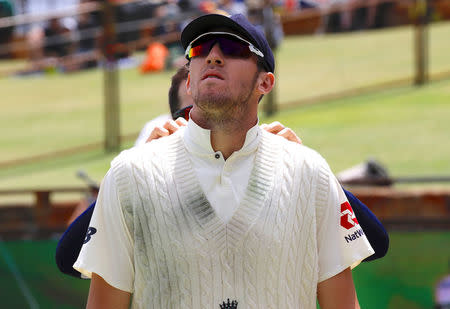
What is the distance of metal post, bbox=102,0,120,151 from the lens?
9.96 meters

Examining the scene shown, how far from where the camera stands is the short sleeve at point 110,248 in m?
2.43

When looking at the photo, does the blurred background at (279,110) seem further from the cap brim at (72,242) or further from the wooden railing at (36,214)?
the cap brim at (72,242)

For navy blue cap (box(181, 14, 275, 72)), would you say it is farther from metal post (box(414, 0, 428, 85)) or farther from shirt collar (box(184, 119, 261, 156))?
metal post (box(414, 0, 428, 85))

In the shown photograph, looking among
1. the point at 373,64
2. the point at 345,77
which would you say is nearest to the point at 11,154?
the point at 345,77

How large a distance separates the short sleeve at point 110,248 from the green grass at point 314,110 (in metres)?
6.27

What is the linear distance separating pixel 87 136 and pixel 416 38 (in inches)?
181

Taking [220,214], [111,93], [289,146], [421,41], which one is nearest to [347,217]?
[289,146]

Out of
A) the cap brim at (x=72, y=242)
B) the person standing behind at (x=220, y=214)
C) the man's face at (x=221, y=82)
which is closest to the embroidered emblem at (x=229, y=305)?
the person standing behind at (x=220, y=214)

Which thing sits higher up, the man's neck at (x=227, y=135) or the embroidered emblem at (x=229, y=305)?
the man's neck at (x=227, y=135)

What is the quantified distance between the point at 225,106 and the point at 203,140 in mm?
134

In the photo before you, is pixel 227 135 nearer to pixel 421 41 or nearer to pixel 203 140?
pixel 203 140

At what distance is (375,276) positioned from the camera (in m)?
6.11

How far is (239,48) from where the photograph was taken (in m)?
2.46

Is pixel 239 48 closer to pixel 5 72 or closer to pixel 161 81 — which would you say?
pixel 5 72
